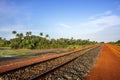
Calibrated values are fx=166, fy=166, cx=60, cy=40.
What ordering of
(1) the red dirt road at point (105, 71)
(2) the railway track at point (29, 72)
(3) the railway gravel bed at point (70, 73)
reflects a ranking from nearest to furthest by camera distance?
(2) the railway track at point (29, 72) < (3) the railway gravel bed at point (70, 73) < (1) the red dirt road at point (105, 71)

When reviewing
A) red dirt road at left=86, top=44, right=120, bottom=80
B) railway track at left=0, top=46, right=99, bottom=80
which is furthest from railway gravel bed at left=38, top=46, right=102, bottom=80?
red dirt road at left=86, top=44, right=120, bottom=80

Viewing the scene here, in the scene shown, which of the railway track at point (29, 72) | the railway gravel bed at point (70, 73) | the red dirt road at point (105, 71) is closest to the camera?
the railway track at point (29, 72)

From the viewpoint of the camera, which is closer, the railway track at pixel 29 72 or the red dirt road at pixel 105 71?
the railway track at pixel 29 72

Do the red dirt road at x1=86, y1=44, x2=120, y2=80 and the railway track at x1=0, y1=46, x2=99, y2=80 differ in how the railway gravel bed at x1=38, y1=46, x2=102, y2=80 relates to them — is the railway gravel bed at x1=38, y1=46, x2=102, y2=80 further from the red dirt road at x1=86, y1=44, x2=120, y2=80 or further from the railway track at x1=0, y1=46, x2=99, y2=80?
the red dirt road at x1=86, y1=44, x2=120, y2=80

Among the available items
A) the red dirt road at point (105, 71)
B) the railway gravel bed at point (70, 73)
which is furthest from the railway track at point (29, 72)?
the red dirt road at point (105, 71)

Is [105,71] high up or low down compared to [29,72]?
down

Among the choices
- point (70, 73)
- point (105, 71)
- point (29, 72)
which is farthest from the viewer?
point (105, 71)

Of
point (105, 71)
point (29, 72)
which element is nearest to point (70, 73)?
point (29, 72)

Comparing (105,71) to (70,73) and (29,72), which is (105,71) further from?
(29,72)

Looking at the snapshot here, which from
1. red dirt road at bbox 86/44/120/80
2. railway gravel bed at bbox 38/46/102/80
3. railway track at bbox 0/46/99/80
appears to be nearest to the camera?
railway track at bbox 0/46/99/80

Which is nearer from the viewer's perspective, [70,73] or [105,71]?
[70,73]

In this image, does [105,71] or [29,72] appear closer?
[29,72]

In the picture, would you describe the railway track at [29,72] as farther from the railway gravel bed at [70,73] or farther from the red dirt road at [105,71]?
the red dirt road at [105,71]

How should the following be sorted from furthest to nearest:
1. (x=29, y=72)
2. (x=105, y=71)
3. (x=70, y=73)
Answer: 1. (x=105, y=71)
2. (x=70, y=73)
3. (x=29, y=72)
